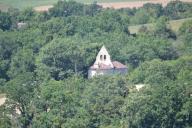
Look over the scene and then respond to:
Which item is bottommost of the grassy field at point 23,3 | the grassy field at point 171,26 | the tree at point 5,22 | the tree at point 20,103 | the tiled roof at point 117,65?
the grassy field at point 23,3

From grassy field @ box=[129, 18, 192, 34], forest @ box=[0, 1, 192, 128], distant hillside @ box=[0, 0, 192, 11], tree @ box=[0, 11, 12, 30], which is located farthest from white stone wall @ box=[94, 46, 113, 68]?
distant hillside @ box=[0, 0, 192, 11]

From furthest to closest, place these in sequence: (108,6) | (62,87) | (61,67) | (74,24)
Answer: (108,6), (74,24), (61,67), (62,87)

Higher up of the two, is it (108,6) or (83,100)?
(83,100)

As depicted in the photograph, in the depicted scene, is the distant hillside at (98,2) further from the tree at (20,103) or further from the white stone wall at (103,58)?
the tree at (20,103)

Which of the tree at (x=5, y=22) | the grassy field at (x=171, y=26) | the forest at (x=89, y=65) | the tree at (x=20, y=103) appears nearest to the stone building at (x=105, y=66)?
the forest at (x=89, y=65)

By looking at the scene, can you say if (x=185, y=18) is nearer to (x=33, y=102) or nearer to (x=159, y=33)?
(x=159, y=33)

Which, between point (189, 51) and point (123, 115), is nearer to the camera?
point (123, 115)

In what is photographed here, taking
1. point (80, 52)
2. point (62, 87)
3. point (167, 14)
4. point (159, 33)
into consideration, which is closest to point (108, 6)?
point (167, 14)

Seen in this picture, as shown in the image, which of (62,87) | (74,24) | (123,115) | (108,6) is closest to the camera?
(123,115)
